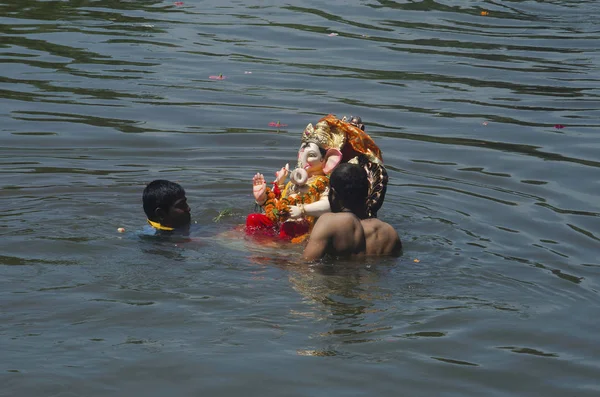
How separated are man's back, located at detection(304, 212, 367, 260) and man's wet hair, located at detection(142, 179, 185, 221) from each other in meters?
1.64

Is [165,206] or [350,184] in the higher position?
[350,184]

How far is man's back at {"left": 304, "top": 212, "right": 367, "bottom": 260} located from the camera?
819 centimetres

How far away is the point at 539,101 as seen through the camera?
14.6 meters

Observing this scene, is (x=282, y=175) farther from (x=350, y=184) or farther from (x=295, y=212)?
(x=350, y=184)

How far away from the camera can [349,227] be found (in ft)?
27.1

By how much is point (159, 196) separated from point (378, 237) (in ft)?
6.86

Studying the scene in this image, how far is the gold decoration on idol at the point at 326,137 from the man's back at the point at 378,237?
0.83 m

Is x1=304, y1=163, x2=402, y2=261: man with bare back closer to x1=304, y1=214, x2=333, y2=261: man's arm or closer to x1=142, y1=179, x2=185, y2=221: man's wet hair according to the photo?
x1=304, y1=214, x2=333, y2=261: man's arm

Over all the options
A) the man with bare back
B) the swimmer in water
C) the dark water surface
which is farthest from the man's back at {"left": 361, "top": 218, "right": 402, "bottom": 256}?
the swimmer in water

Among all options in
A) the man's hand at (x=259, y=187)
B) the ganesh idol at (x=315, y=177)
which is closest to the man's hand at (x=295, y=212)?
the ganesh idol at (x=315, y=177)

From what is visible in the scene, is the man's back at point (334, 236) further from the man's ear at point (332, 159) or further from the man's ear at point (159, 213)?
the man's ear at point (159, 213)

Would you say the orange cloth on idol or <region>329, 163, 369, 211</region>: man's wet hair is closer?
<region>329, 163, 369, 211</region>: man's wet hair

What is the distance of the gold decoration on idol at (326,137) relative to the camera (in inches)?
355

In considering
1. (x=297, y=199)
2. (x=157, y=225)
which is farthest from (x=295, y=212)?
(x=157, y=225)
